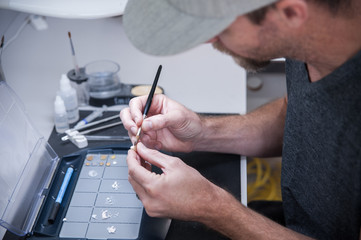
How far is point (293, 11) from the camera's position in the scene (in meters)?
0.68

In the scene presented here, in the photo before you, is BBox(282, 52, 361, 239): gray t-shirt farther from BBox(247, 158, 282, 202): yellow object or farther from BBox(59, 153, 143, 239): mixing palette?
BBox(247, 158, 282, 202): yellow object

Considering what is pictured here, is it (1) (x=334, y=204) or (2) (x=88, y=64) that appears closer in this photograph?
A: (1) (x=334, y=204)

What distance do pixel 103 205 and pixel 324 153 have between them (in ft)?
1.64

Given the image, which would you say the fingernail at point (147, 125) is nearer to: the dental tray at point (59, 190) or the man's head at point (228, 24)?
the dental tray at point (59, 190)

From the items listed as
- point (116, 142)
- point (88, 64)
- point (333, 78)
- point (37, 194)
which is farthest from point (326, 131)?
point (88, 64)

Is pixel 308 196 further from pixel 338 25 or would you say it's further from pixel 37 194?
pixel 37 194

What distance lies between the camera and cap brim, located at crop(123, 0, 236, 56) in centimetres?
64

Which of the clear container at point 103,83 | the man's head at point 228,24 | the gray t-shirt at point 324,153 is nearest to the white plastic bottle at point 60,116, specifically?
the clear container at point 103,83

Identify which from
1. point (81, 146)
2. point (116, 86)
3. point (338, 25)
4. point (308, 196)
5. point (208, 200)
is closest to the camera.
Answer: point (338, 25)

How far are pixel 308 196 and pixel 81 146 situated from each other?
2.01ft

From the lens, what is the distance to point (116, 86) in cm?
137

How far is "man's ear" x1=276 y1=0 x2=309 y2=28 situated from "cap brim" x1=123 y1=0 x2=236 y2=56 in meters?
0.10

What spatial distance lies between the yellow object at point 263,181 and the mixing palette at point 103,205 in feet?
3.10

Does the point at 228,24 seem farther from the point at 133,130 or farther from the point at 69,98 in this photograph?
the point at 69,98
